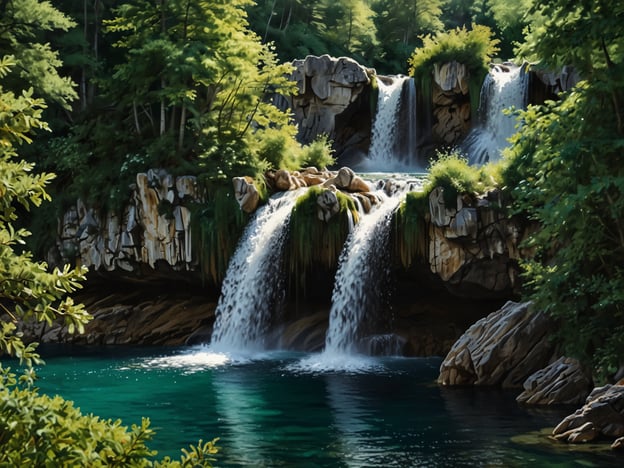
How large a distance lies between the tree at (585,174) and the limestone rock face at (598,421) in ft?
2.88

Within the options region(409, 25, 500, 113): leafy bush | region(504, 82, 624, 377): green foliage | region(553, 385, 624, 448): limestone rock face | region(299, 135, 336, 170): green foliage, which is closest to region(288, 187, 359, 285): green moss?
region(299, 135, 336, 170): green foliage

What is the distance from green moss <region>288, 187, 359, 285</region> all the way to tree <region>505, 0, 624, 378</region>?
8.25m

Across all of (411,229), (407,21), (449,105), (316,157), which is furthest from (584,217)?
(407,21)

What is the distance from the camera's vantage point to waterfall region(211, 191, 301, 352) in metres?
23.8

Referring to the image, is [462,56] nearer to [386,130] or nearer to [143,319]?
[386,130]

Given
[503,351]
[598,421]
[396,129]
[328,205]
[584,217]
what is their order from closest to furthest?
[598,421] → [584,217] → [503,351] → [328,205] → [396,129]

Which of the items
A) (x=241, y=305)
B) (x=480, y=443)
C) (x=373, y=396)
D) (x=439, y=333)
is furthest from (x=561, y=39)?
(x=241, y=305)

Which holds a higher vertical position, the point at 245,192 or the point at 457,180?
the point at 245,192

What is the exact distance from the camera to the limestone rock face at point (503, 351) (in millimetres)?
17109

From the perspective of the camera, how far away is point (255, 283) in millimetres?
23891

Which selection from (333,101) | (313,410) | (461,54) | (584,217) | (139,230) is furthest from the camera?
(333,101)

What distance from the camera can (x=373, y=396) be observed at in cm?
1655

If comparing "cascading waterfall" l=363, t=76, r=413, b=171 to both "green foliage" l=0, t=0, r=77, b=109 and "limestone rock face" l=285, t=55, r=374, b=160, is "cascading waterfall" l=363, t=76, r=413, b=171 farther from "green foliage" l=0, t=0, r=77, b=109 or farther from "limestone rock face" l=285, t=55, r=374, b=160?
"green foliage" l=0, t=0, r=77, b=109

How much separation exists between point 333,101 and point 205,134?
29.8 feet
